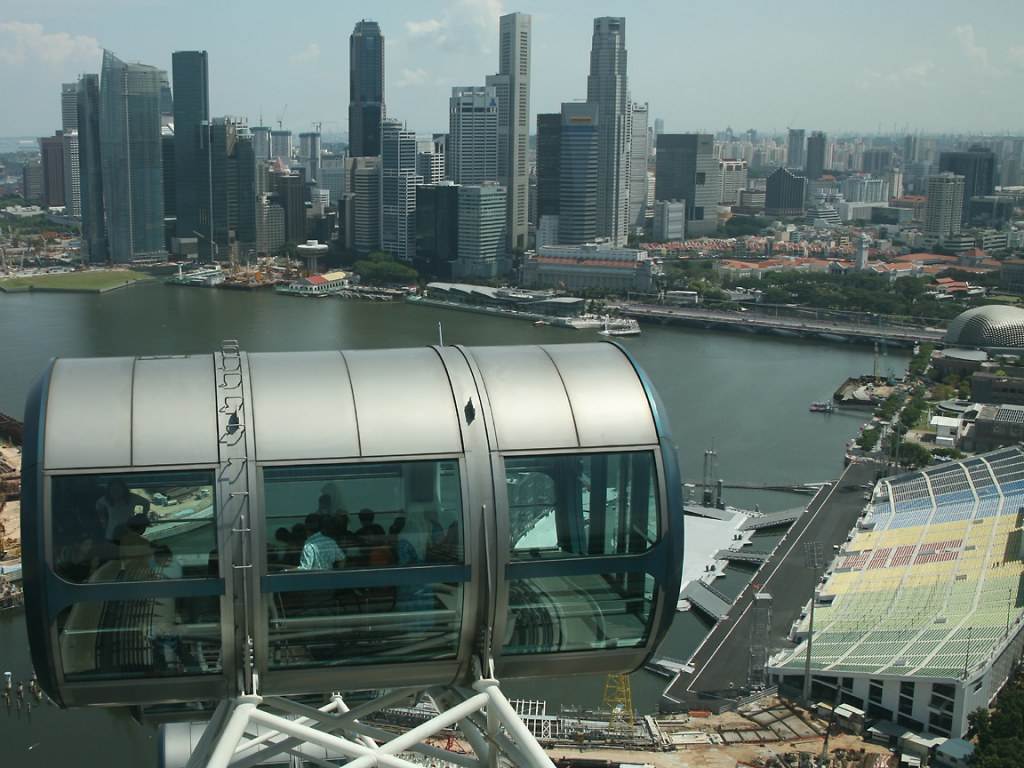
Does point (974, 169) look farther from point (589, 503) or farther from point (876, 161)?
point (589, 503)

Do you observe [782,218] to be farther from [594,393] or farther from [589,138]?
[594,393]

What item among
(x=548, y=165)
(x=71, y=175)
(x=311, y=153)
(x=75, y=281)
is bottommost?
(x=75, y=281)

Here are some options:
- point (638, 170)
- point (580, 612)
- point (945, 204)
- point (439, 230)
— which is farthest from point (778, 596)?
point (638, 170)

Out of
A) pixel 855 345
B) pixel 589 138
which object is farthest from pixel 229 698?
pixel 589 138

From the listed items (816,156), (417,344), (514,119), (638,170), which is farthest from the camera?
(816,156)

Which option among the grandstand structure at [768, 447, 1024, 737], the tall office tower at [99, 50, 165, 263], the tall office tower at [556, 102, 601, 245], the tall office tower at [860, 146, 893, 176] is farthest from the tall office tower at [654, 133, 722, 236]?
the grandstand structure at [768, 447, 1024, 737]

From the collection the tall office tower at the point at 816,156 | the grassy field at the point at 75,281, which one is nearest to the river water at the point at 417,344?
the grassy field at the point at 75,281

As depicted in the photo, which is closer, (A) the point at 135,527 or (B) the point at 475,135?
(A) the point at 135,527
